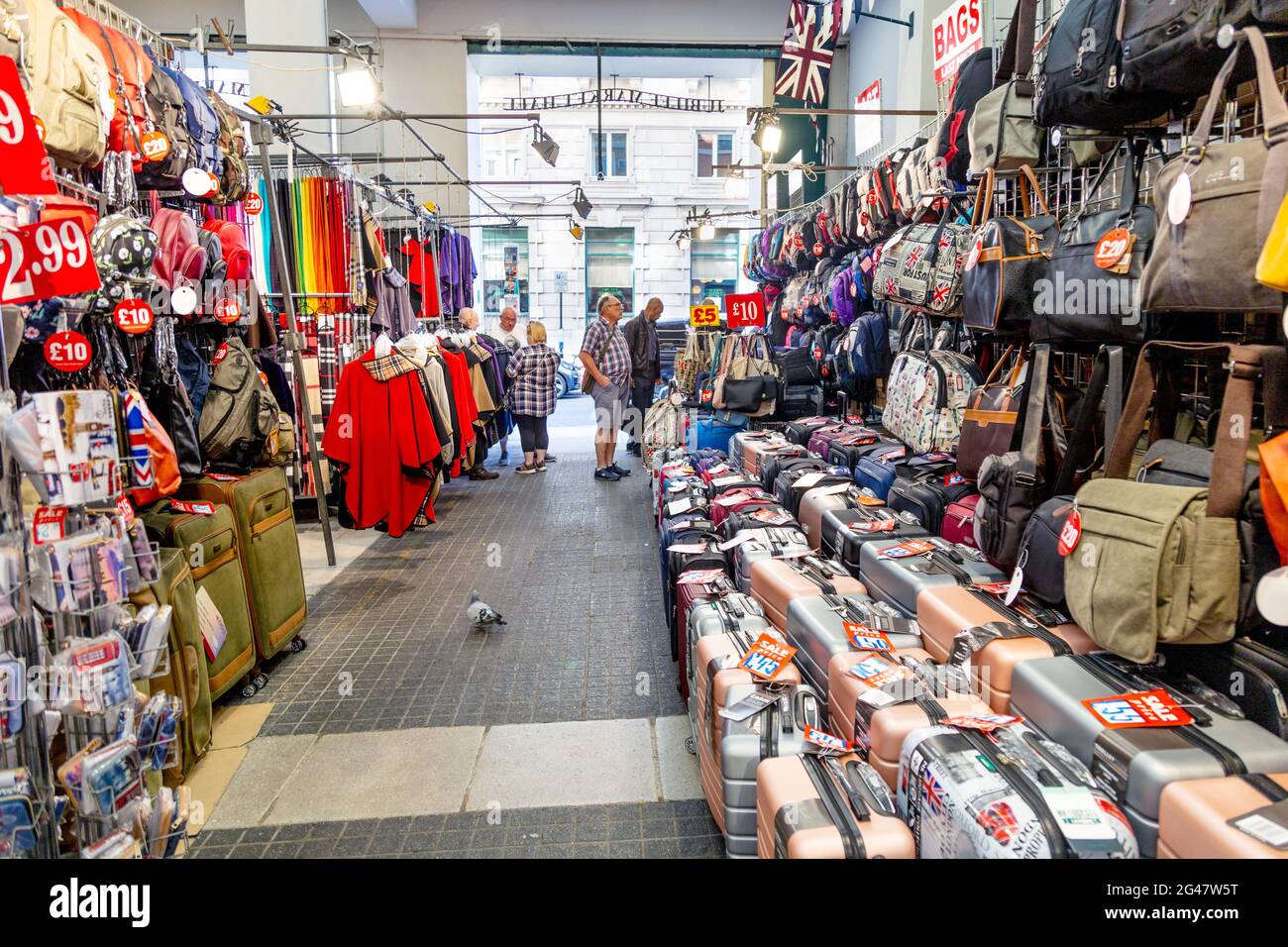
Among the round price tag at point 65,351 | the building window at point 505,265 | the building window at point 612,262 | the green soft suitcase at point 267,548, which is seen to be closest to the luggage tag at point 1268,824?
the round price tag at point 65,351

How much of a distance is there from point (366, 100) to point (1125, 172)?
478cm

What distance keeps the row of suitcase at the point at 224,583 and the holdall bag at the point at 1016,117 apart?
3226 millimetres

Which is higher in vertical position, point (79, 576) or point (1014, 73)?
point (1014, 73)

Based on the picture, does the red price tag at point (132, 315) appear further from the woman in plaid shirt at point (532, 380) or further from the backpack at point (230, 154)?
the woman in plaid shirt at point (532, 380)

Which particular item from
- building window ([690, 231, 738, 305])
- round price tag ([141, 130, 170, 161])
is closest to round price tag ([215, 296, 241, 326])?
round price tag ([141, 130, 170, 161])

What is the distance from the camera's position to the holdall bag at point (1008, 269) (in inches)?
115

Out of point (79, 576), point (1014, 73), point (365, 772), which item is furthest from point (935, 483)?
point (79, 576)

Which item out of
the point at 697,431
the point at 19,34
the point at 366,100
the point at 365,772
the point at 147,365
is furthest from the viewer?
the point at 697,431

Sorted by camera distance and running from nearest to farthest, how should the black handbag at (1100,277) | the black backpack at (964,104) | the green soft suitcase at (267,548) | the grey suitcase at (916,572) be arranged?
the black handbag at (1100,277)
the grey suitcase at (916,572)
the green soft suitcase at (267,548)
the black backpack at (964,104)

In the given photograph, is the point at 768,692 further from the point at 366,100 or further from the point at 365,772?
the point at 366,100

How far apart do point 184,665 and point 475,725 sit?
1.03m

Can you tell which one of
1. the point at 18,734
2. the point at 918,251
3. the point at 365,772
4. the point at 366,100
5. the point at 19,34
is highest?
the point at 366,100

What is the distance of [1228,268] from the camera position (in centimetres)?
180

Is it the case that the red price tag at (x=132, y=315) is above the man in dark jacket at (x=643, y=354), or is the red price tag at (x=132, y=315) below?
above
